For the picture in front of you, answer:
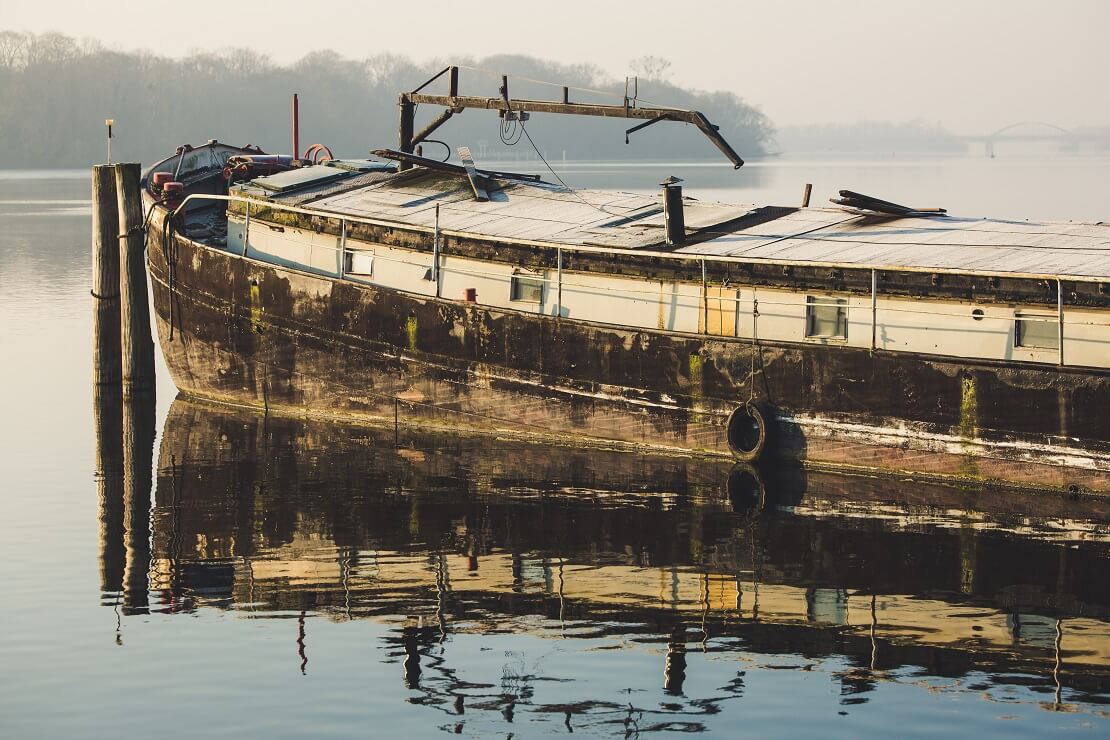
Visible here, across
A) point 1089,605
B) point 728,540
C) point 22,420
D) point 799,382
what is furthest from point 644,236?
point 22,420

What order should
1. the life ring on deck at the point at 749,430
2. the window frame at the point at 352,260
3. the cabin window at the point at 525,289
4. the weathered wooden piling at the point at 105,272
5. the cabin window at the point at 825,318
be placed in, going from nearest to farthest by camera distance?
the cabin window at the point at 825,318
the life ring on deck at the point at 749,430
the cabin window at the point at 525,289
the window frame at the point at 352,260
the weathered wooden piling at the point at 105,272

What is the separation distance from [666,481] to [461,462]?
4305 mm

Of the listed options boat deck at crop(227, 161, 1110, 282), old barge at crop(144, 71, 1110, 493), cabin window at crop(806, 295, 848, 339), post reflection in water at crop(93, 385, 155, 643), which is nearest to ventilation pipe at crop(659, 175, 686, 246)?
old barge at crop(144, 71, 1110, 493)

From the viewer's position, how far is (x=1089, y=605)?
20.3m

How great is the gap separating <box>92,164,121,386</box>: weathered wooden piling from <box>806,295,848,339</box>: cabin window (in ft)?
58.7

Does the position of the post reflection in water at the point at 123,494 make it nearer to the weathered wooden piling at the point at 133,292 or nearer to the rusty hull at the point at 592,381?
the weathered wooden piling at the point at 133,292

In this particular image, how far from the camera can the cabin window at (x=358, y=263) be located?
3253 centimetres

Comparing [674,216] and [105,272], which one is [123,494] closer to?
[105,272]

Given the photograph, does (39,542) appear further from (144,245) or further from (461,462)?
(144,245)

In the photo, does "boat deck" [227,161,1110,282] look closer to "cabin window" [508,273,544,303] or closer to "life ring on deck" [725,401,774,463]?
"cabin window" [508,273,544,303]

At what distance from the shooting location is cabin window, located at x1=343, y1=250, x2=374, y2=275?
3253 centimetres

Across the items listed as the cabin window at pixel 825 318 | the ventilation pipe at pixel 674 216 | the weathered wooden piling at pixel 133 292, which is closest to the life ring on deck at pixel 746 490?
the cabin window at pixel 825 318

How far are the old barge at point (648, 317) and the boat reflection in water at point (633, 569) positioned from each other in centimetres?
94

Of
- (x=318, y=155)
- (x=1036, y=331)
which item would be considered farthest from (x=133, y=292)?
(x=1036, y=331)
